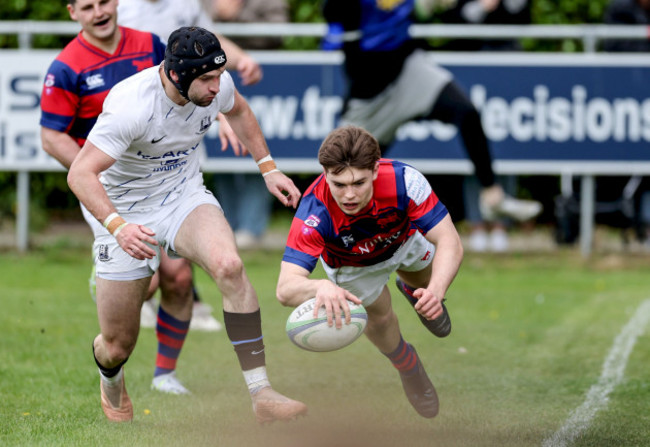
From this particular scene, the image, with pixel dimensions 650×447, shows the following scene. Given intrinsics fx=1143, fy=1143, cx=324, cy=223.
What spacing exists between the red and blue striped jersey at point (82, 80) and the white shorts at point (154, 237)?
31.3 inches

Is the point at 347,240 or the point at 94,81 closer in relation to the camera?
the point at 347,240

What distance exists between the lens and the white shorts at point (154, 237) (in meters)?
6.18

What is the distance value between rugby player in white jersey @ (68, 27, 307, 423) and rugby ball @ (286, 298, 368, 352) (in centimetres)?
41

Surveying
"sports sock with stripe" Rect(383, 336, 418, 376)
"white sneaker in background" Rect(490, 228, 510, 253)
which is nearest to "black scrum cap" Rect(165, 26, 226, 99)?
"sports sock with stripe" Rect(383, 336, 418, 376)

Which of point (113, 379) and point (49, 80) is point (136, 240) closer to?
point (113, 379)

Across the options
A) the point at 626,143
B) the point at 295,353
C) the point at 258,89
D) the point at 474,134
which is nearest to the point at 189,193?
the point at 295,353

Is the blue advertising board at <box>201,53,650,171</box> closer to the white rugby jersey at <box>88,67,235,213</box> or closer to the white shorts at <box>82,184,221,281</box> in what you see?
the white rugby jersey at <box>88,67,235,213</box>

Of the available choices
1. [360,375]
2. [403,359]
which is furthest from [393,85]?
[403,359]

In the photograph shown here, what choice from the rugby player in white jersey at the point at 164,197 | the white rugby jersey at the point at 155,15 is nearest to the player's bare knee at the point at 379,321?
the rugby player in white jersey at the point at 164,197

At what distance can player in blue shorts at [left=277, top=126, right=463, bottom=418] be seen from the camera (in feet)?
18.1

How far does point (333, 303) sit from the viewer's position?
530 centimetres

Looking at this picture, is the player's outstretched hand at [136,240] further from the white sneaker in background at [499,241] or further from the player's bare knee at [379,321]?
the white sneaker in background at [499,241]

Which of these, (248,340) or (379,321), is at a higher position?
(248,340)

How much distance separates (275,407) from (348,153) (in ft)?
4.30
